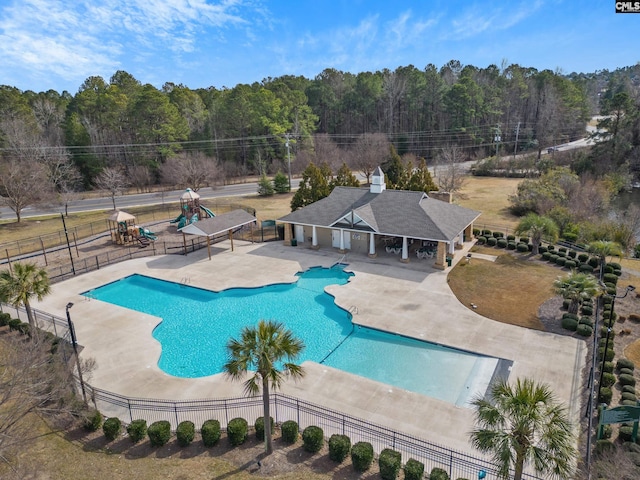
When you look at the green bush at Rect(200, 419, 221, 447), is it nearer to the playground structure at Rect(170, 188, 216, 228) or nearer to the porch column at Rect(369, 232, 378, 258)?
the porch column at Rect(369, 232, 378, 258)

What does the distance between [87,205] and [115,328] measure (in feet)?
122

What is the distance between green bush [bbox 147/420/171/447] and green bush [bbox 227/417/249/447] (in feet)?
6.67

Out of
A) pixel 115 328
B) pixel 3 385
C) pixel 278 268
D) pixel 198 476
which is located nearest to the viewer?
pixel 3 385

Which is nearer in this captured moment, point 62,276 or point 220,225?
point 62,276

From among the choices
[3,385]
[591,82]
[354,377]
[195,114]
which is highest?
[591,82]

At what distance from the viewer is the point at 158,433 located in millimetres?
13383

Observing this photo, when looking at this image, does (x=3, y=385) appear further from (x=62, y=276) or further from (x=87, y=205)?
(x=87, y=205)

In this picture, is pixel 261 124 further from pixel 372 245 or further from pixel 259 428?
pixel 259 428

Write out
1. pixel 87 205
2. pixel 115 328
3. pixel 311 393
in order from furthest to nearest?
1. pixel 87 205
2. pixel 115 328
3. pixel 311 393

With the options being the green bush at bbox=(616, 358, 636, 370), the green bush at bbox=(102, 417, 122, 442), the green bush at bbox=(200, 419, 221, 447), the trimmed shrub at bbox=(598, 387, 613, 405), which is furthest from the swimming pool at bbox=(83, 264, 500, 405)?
the green bush at bbox=(200, 419, 221, 447)

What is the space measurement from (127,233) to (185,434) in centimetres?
2632

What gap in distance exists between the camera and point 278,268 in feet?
97.1

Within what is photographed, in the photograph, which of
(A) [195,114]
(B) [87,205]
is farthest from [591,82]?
(B) [87,205]

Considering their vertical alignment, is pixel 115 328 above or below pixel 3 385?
below
